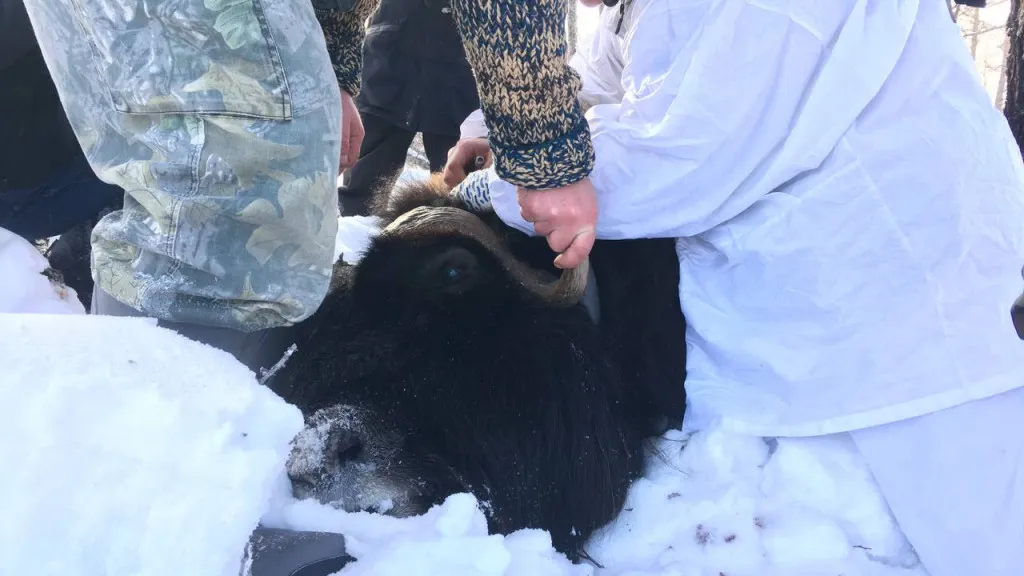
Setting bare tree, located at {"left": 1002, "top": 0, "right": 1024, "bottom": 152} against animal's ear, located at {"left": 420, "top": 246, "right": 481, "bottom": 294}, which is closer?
animal's ear, located at {"left": 420, "top": 246, "right": 481, "bottom": 294}

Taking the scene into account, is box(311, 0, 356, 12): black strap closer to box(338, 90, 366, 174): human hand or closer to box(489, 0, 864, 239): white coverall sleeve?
box(338, 90, 366, 174): human hand

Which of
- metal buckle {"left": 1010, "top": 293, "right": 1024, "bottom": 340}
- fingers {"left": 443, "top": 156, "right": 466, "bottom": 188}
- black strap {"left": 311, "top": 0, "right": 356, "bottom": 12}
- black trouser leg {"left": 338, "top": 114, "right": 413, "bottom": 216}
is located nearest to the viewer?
black strap {"left": 311, "top": 0, "right": 356, "bottom": 12}

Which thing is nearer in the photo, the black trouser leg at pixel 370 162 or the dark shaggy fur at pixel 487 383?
the dark shaggy fur at pixel 487 383

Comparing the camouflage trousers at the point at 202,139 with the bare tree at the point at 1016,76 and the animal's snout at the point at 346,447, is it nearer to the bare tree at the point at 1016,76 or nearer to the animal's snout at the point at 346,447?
the animal's snout at the point at 346,447

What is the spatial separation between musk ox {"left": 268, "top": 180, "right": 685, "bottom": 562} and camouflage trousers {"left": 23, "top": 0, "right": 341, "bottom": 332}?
436 millimetres

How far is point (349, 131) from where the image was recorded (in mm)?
2045

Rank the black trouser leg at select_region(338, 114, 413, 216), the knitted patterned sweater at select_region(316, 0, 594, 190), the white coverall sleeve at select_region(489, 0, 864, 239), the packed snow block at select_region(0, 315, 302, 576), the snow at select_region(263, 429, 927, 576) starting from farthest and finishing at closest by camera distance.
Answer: the black trouser leg at select_region(338, 114, 413, 216) < the white coverall sleeve at select_region(489, 0, 864, 239) < the snow at select_region(263, 429, 927, 576) < the knitted patterned sweater at select_region(316, 0, 594, 190) < the packed snow block at select_region(0, 315, 302, 576)

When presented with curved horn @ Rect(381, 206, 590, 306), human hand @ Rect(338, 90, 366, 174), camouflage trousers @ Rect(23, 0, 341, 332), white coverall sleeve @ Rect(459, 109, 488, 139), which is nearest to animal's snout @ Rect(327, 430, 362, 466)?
camouflage trousers @ Rect(23, 0, 341, 332)

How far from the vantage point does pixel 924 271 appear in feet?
4.95

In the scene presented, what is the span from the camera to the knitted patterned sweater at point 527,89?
46.9 inches

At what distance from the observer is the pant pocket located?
103 cm

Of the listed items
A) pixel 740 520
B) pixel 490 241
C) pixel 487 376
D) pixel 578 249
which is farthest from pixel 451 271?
pixel 740 520

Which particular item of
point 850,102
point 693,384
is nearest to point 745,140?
point 850,102

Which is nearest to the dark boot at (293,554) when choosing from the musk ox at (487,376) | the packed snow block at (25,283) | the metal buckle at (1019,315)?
the musk ox at (487,376)
